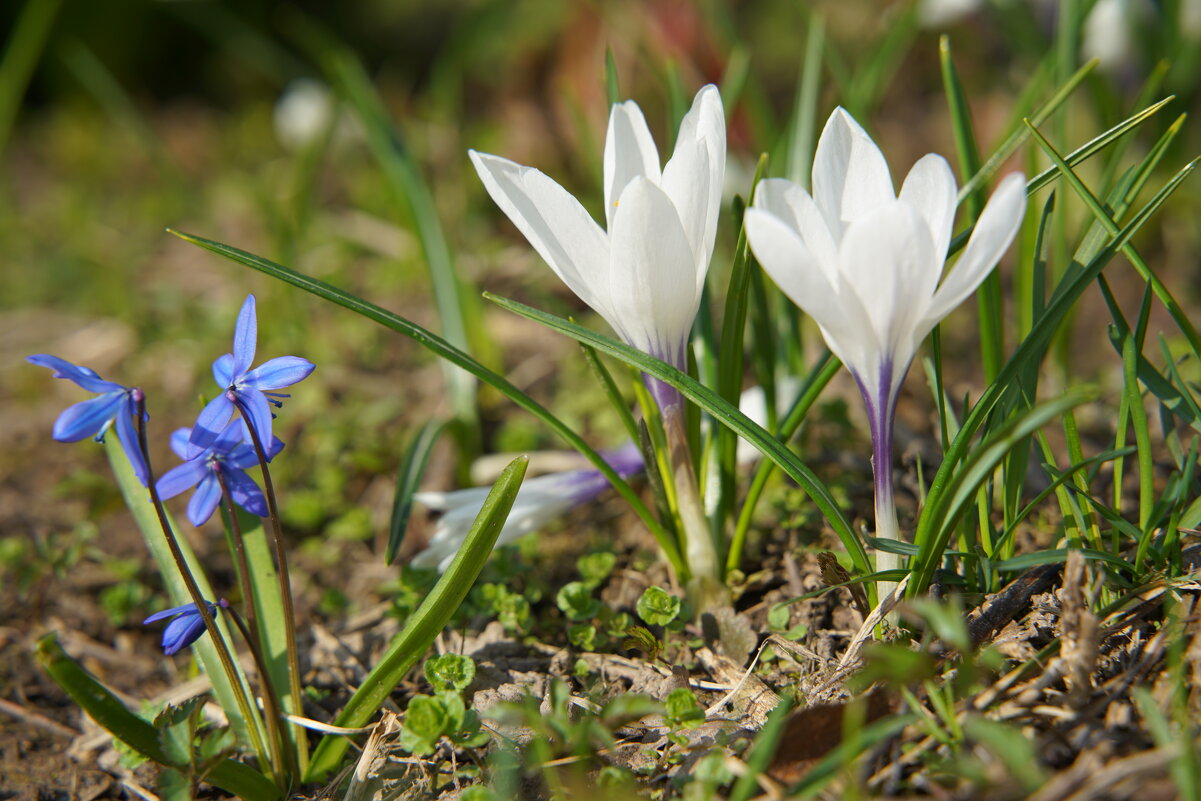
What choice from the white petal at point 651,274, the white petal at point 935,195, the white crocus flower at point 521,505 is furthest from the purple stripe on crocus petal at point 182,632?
the white petal at point 935,195

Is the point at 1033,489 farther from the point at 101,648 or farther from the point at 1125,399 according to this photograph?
the point at 101,648

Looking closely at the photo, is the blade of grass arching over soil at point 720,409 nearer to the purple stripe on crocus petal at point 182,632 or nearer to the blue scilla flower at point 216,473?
the blue scilla flower at point 216,473

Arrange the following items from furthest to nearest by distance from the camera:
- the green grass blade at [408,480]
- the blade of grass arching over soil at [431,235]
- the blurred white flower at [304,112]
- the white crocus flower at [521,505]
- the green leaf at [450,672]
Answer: the blurred white flower at [304,112] → the blade of grass arching over soil at [431,235] → the white crocus flower at [521,505] → the green grass blade at [408,480] → the green leaf at [450,672]

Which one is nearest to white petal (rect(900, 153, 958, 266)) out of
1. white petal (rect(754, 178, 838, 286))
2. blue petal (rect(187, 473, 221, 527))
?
white petal (rect(754, 178, 838, 286))

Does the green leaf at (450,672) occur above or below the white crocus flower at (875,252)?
below

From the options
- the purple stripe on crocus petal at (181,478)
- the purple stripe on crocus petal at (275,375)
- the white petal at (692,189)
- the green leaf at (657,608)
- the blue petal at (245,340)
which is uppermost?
the white petal at (692,189)

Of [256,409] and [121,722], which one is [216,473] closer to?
[256,409]

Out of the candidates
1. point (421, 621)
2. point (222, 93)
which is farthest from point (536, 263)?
point (222, 93)

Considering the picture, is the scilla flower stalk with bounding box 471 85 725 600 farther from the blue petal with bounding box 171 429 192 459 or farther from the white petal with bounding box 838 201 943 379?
the blue petal with bounding box 171 429 192 459
